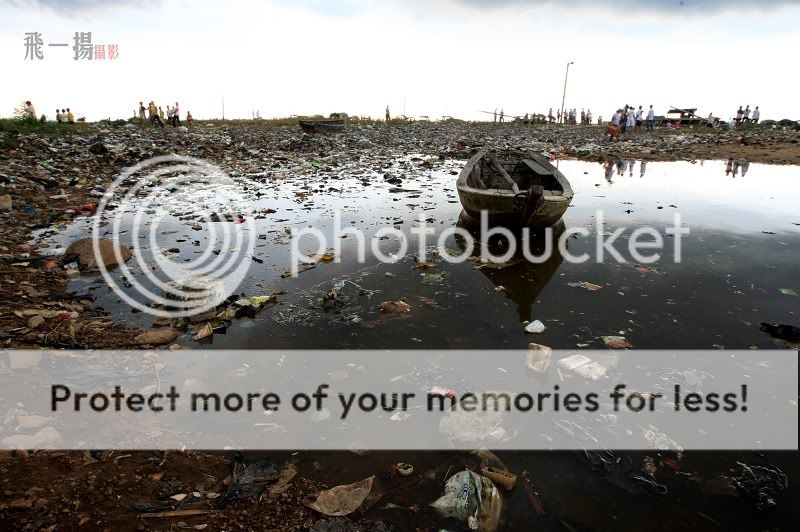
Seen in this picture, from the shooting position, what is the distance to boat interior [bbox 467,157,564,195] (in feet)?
24.3

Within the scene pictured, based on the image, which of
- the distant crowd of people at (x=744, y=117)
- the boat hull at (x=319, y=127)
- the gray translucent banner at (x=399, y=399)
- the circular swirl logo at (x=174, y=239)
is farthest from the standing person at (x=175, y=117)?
the distant crowd of people at (x=744, y=117)

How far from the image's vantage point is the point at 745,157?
1511 cm

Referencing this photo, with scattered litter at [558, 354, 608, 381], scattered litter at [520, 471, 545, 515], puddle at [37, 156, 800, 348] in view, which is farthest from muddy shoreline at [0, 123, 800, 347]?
scattered litter at [558, 354, 608, 381]

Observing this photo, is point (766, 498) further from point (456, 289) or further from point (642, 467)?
point (456, 289)

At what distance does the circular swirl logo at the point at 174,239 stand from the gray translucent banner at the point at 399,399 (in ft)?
3.54

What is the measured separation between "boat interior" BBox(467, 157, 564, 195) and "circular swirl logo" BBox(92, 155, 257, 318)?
411 cm

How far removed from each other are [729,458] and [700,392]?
0.64 metres

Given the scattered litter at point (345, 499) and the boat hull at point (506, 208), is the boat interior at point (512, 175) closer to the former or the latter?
the boat hull at point (506, 208)

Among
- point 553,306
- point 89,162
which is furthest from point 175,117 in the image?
point 553,306

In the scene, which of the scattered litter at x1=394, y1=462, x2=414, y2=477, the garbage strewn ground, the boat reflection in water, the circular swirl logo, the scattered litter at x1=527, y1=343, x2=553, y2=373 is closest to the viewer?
the garbage strewn ground

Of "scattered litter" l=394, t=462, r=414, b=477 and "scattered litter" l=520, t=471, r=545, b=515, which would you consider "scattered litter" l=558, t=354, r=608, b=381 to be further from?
"scattered litter" l=394, t=462, r=414, b=477

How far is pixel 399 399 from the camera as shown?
2846mm

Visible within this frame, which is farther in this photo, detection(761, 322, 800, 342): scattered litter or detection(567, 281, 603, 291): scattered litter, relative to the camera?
detection(567, 281, 603, 291): scattered litter

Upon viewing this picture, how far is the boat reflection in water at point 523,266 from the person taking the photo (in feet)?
14.5
